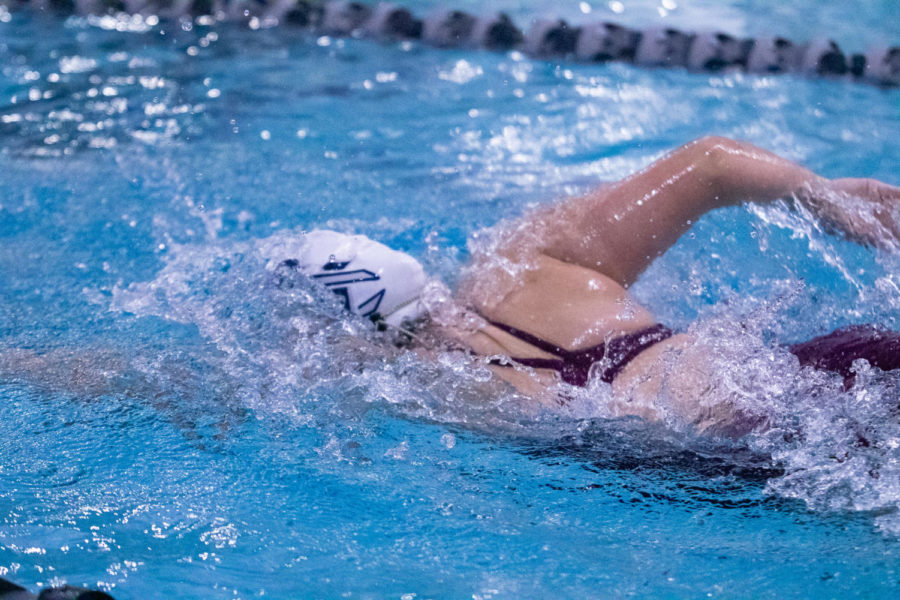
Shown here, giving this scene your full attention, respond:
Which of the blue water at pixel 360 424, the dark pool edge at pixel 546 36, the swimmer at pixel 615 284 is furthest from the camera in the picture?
the dark pool edge at pixel 546 36

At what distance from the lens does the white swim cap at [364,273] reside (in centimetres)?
232

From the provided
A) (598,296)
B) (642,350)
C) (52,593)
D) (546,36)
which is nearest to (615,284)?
(598,296)

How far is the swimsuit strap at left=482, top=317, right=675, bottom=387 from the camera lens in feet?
7.30

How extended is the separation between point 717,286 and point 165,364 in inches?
76.3

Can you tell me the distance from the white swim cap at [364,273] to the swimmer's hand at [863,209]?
118 centimetres

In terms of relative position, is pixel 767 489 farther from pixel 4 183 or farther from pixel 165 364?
pixel 4 183

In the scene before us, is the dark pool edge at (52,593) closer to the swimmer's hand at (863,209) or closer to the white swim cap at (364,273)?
the white swim cap at (364,273)

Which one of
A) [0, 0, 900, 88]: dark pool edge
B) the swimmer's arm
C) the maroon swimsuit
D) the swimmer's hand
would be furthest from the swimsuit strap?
[0, 0, 900, 88]: dark pool edge

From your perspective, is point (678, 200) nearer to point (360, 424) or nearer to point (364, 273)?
point (364, 273)

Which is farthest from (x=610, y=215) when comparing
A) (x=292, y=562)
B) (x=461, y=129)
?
(x=461, y=129)

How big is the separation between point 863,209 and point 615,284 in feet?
2.33

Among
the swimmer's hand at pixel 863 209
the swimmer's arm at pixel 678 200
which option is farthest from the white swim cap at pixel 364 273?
the swimmer's hand at pixel 863 209

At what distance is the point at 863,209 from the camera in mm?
2369

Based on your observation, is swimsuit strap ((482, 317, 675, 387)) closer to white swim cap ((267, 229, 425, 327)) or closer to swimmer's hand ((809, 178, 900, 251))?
white swim cap ((267, 229, 425, 327))
